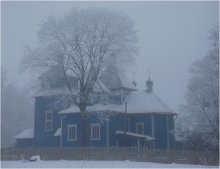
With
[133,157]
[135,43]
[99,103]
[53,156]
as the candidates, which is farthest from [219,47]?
[53,156]

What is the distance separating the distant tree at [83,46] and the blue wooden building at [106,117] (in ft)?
3.91

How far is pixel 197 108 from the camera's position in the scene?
31625 mm

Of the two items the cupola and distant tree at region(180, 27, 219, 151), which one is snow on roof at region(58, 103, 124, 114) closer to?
the cupola

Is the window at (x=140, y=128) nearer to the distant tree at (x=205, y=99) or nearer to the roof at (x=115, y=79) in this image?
the roof at (x=115, y=79)

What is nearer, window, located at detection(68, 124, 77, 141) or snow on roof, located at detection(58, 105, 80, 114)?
snow on roof, located at detection(58, 105, 80, 114)

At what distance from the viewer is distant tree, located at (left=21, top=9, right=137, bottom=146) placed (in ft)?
118

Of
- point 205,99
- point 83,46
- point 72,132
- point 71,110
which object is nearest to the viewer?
point 205,99

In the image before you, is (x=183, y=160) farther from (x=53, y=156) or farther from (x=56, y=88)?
(x=56, y=88)

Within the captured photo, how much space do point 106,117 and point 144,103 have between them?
22.3 ft

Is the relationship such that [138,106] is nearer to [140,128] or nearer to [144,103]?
[144,103]

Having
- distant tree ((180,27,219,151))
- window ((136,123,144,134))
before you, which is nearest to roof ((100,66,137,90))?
window ((136,123,144,134))

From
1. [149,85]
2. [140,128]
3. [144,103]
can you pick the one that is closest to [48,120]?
[140,128]

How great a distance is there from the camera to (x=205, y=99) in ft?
101

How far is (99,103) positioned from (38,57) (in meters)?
8.17
